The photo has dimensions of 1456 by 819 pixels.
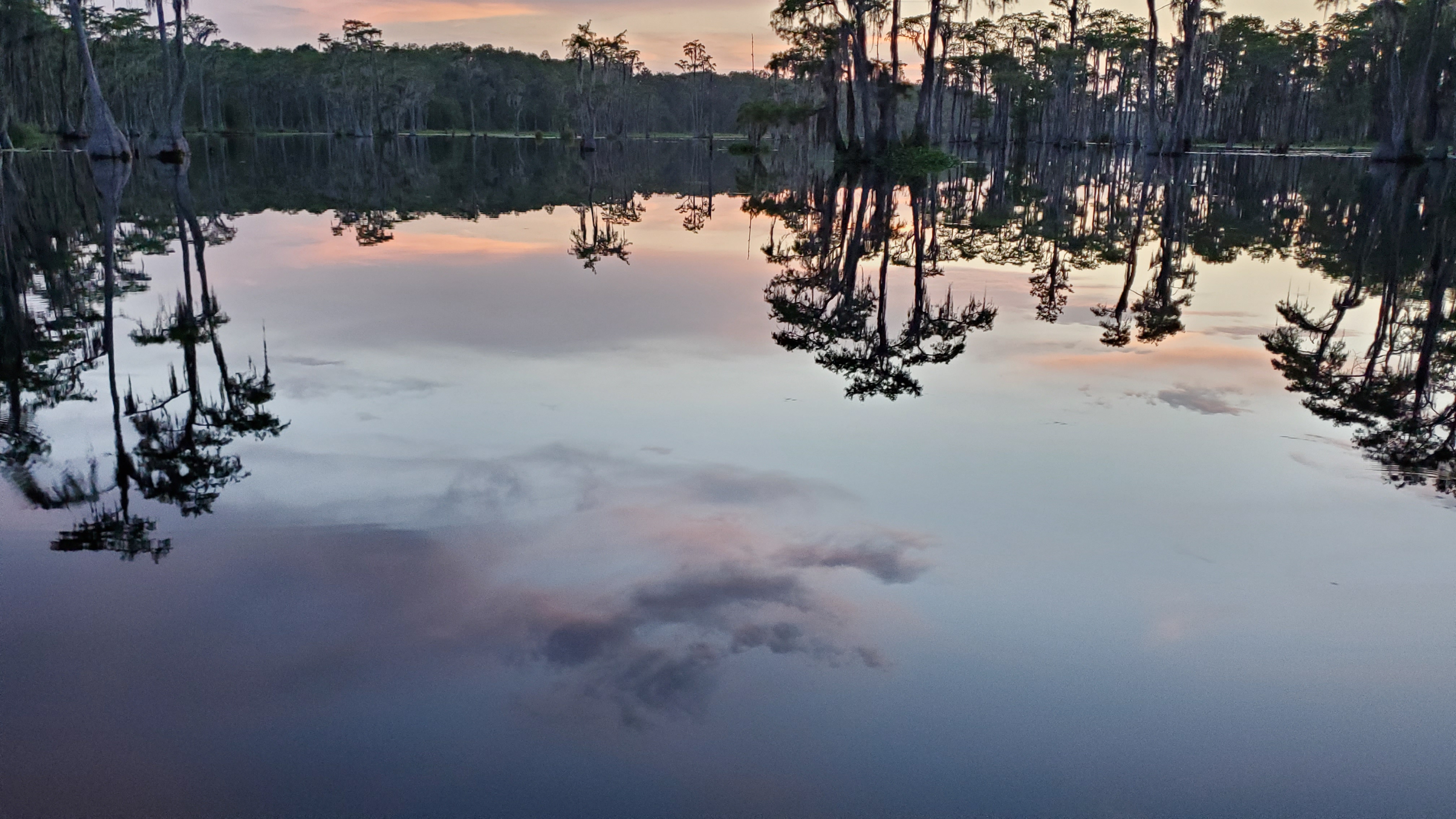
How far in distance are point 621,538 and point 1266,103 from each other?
92062mm

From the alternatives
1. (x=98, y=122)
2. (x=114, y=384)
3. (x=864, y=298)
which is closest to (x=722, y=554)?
(x=114, y=384)

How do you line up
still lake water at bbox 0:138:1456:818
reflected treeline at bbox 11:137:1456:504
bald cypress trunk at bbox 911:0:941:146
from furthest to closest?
bald cypress trunk at bbox 911:0:941:146 < reflected treeline at bbox 11:137:1456:504 < still lake water at bbox 0:138:1456:818

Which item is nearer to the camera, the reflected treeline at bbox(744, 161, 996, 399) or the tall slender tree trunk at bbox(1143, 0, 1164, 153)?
the reflected treeline at bbox(744, 161, 996, 399)

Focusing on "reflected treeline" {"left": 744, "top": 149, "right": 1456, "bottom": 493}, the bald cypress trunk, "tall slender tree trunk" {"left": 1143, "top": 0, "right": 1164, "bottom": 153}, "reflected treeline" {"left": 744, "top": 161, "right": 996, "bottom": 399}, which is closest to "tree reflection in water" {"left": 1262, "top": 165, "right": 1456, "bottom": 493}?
"reflected treeline" {"left": 744, "top": 149, "right": 1456, "bottom": 493}

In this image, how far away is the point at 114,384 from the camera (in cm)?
696

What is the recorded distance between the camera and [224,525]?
14.9 ft

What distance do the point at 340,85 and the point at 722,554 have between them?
100330 millimetres

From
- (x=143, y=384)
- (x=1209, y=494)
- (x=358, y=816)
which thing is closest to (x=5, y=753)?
(x=358, y=816)

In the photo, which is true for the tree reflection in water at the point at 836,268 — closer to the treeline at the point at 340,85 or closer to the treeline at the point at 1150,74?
the treeline at the point at 1150,74

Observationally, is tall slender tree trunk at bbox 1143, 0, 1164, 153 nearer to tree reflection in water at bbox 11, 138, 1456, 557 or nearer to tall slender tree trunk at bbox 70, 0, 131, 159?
tree reflection in water at bbox 11, 138, 1456, 557

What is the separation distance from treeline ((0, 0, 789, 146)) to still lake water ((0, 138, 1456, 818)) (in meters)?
36.3

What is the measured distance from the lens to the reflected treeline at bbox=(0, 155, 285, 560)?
4.93 meters

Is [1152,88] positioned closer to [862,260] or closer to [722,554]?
[862,260]

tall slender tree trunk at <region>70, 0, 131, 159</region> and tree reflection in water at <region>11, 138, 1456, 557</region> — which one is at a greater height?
tall slender tree trunk at <region>70, 0, 131, 159</region>
